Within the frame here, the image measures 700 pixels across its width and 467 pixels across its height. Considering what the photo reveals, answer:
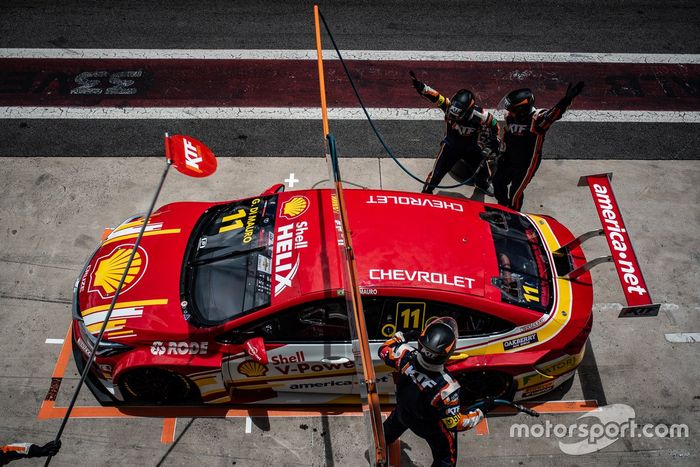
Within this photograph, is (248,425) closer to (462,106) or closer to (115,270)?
(115,270)

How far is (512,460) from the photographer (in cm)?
505

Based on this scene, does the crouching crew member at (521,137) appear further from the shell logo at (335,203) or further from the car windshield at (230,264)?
the car windshield at (230,264)

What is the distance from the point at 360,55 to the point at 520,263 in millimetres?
5624

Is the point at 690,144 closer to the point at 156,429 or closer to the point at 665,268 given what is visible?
the point at 665,268

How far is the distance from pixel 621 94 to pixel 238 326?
7.30 m

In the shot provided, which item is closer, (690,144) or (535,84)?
(690,144)

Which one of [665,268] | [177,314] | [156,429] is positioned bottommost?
[156,429]

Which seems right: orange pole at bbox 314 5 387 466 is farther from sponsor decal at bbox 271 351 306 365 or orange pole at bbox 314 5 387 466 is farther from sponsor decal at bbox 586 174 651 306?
sponsor decal at bbox 586 174 651 306

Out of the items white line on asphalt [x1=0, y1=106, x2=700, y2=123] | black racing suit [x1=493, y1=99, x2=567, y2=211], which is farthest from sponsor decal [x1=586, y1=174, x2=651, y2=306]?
white line on asphalt [x1=0, y1=106, x2=700, y2=123]

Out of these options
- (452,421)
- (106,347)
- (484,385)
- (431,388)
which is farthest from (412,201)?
(106,347)

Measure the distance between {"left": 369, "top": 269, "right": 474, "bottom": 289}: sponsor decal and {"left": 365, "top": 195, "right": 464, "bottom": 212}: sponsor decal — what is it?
0.84 meters

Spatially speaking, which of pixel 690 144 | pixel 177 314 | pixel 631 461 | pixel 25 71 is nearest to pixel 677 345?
pixel 631 461

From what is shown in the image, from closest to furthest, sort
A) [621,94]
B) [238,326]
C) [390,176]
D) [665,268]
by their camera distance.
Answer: [238,326]
[665,268]
[390,176]
[621,94]

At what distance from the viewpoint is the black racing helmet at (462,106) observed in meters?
6.18
